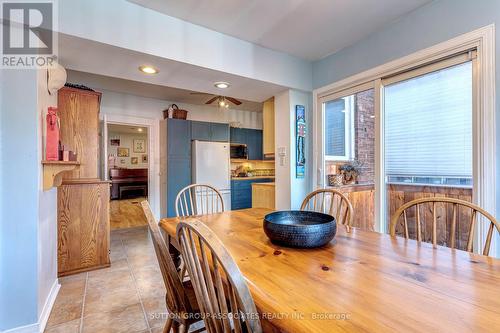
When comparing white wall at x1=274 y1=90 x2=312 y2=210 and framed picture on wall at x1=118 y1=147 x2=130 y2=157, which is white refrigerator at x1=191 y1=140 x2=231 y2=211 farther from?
framed picture on wall at x1=118 y1=147 x2=130 y2=157

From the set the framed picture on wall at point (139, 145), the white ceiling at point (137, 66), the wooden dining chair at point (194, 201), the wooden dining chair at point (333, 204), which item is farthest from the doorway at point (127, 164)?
the wooden dining chair at point (333, 204)

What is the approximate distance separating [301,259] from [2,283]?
1.87 meters

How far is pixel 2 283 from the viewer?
4.93ft

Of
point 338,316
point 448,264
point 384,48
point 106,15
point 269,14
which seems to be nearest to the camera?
point 338,316

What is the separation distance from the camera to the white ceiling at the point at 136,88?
3.52m

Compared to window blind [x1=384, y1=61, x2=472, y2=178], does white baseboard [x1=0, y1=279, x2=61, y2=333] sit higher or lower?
lower

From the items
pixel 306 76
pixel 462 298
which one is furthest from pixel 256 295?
pixel 306 76

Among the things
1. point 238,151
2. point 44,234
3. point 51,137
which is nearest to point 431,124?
point 51,137

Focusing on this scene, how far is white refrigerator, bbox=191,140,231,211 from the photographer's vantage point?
450 centimetres

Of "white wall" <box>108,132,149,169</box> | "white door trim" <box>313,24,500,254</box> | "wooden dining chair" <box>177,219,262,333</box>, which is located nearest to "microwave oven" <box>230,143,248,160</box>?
"white door trim" <box>313,24,500,254</box>

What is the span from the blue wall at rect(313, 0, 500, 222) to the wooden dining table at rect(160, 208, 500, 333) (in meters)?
1.21

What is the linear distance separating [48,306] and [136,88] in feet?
10.4

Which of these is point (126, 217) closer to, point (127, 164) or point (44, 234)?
point (44, 234)

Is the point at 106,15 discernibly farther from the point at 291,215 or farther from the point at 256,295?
the point at 256,295
